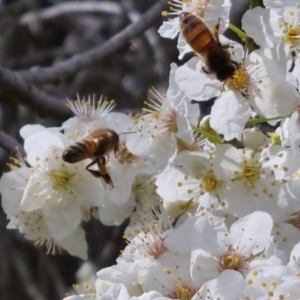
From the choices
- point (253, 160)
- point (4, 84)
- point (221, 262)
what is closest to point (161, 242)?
point (221, 262)

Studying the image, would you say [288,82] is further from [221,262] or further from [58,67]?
[58,67]

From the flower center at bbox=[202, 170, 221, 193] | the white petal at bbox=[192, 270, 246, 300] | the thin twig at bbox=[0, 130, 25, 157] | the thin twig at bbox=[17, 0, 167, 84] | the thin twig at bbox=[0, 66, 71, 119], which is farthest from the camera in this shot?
Answer: the thin twig at bbox=[17, 0, 167, 84]

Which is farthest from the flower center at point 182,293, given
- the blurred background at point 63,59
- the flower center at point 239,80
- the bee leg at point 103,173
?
the blurred background at point 63,59

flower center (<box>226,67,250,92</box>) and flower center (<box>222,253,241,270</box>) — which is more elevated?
flower center (<box>226,67,250,92</box>)

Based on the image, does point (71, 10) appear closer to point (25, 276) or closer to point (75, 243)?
point (25, 276)

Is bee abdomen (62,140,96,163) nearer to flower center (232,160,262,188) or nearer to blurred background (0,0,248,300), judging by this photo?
flower center (232,160,262,188)

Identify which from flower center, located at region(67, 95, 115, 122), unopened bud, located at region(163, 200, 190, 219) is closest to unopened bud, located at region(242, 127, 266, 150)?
unopened bud, located at region(163, 200, 190, 219)
